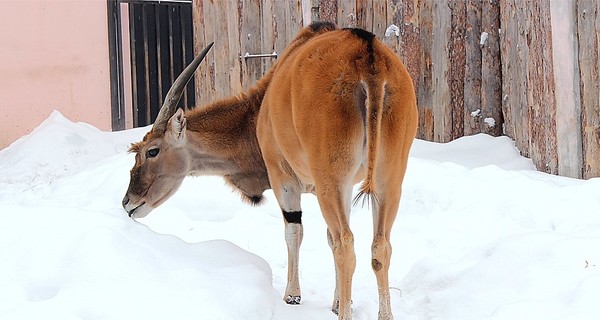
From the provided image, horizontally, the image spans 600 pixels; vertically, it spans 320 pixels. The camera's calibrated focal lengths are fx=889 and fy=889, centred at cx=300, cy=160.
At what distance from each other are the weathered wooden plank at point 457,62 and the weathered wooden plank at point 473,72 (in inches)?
1.4

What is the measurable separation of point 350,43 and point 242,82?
226 inches

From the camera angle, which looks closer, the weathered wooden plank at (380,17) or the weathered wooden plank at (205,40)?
the weathered wooden plank at (380,17)

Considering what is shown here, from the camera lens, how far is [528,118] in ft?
22.9

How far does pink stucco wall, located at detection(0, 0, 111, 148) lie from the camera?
11016 millimetres

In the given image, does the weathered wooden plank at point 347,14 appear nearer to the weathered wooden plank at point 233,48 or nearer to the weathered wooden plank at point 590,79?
the weathered wooden plank at point 233,48

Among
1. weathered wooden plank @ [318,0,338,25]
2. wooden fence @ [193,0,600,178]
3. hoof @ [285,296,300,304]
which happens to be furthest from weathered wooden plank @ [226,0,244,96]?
hoof @ [285,296,300,304]

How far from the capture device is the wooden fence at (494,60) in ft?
20.4

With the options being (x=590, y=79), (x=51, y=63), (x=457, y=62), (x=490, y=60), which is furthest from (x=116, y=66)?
(x=590, y=79)

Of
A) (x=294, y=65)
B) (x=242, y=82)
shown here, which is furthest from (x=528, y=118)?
(x=242, y=82)

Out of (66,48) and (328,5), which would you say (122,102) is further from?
(328,5)

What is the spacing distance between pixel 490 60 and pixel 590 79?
1.51 metres

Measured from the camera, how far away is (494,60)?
7531mm

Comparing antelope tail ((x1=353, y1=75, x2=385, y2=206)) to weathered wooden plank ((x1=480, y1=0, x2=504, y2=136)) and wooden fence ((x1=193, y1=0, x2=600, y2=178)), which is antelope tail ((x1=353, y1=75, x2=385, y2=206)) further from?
weathered wooden plank ((x1=480, y1=0, x2=504, y2=136))

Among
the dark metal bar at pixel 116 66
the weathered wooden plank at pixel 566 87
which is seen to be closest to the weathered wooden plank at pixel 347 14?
the weathered wooden plank at pixel 566 87
